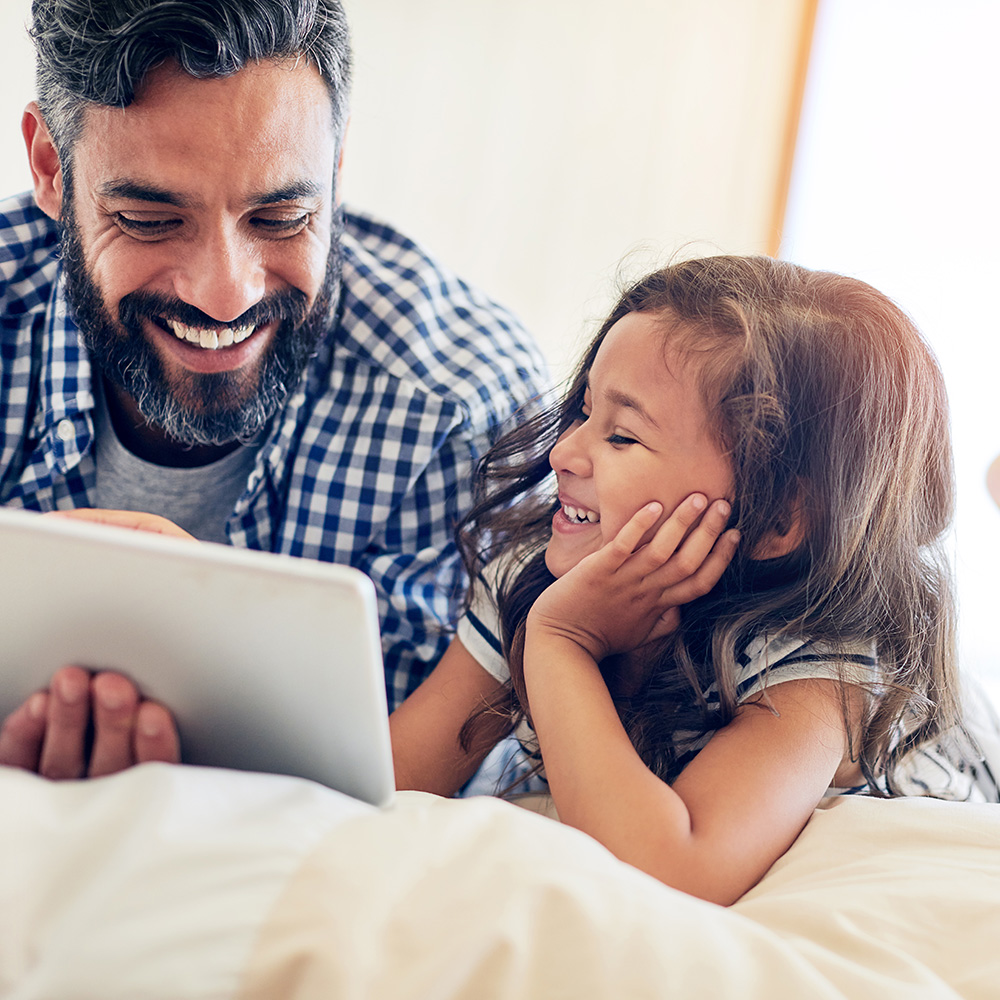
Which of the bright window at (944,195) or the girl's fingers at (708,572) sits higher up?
the bright window at (944,195)

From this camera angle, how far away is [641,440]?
889 mm

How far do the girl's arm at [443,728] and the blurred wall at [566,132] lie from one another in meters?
1.43

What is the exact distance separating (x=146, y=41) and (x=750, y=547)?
2.70 ft

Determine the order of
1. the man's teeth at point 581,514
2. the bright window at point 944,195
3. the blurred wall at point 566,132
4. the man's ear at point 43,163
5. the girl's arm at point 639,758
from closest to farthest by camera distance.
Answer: the girl's arm at point 639,758, the man's teeth at point 581,514, the man's ear at point 43,163, the bright window at point 944,195, the blurred wall at point 566,132

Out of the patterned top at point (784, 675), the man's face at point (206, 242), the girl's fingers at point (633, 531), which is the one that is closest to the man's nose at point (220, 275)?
the man's face at point (206, 242)

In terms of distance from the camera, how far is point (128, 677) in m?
0.58

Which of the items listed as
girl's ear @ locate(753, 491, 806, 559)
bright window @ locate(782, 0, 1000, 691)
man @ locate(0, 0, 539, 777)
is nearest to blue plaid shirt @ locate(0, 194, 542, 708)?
man @ locate(0, 0, 539, 777)

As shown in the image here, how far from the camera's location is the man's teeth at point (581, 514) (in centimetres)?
95

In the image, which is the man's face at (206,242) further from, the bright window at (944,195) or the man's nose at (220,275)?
the bright window at (944,195)

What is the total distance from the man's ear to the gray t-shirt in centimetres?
26

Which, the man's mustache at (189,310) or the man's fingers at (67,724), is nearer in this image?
the man's fingers at (67,724)

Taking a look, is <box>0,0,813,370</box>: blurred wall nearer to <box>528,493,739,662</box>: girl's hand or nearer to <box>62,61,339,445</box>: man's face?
<box>62,61,339,445</box>: man's face

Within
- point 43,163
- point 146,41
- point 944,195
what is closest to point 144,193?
point 146,41

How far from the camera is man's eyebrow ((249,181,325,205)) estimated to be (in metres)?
1.07
